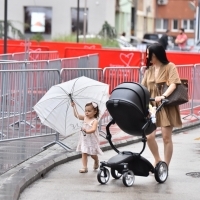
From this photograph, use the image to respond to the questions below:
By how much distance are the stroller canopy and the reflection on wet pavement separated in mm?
1660

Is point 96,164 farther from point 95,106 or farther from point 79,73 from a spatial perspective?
point 79,73

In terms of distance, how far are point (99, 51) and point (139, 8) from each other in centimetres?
4666

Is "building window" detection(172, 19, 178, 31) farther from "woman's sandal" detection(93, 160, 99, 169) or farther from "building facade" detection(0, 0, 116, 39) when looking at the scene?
"woman's sandal" detection(93, 160, 99, 169)

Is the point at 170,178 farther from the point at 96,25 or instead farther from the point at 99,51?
the point at 96,25

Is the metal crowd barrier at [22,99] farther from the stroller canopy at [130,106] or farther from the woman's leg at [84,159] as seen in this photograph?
the stroller canopy at [130,106]

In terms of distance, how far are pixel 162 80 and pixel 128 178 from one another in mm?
1460

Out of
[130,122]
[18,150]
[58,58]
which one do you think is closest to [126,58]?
[58,58]

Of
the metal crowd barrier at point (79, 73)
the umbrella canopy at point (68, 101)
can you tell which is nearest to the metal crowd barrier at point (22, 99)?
the metal crowd barrier at point (79, 73)

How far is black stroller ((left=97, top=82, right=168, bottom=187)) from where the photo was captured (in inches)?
398

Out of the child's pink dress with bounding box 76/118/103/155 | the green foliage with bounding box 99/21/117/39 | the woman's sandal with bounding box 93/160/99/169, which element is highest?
the green foliage with bounding box 99/21/117/39

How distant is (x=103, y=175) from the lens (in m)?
10.4

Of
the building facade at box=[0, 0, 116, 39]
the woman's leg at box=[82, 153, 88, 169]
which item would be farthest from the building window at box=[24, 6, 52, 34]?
the woman's leg at box=[82, 153, 88, 169]

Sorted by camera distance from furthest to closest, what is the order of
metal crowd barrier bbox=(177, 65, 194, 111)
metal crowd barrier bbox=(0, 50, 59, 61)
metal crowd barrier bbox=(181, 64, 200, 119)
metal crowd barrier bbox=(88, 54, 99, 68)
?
1. metal crowd barrier bbox=(88, 54, 99, 68)
2. metal crowd barrier bbox=(0, 50, 59, 61)
3. metal crowd barrier bbox=(181, 64, 200, 119)
4. metal crowd barrier bbox=(177, 65, 194, 111)

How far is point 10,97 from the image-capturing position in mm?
13562
